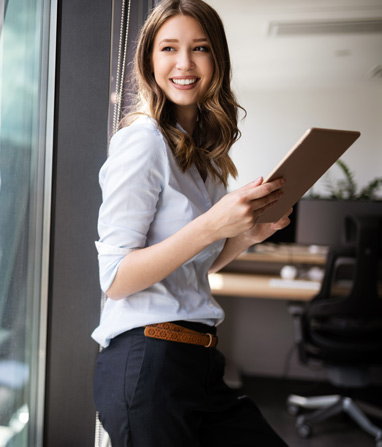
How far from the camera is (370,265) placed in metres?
2.54

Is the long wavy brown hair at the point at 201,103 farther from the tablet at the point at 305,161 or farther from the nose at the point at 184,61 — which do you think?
the tablet at the point at 305,161

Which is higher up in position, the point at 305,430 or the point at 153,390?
the point at 153,390

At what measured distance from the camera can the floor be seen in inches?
104

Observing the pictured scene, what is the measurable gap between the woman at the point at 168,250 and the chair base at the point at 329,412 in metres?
1.78

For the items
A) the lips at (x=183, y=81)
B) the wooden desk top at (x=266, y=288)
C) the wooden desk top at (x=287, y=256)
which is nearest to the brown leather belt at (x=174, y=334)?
the lips at (x=183, y=81)

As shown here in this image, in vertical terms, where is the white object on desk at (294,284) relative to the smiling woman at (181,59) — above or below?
below

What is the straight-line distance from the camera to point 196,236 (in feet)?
2.80

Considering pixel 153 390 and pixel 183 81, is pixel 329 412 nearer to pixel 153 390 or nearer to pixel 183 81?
pixel 153 390

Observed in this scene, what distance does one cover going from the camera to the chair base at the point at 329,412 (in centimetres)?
263

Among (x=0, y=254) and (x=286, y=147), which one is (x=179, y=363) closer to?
(x=0, y=254)

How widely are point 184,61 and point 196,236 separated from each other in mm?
387

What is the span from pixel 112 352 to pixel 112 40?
75 centimetres

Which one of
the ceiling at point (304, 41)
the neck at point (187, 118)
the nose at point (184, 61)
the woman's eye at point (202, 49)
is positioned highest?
the ceiling at point (304, 41)

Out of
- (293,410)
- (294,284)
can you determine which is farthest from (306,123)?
(293,410)
